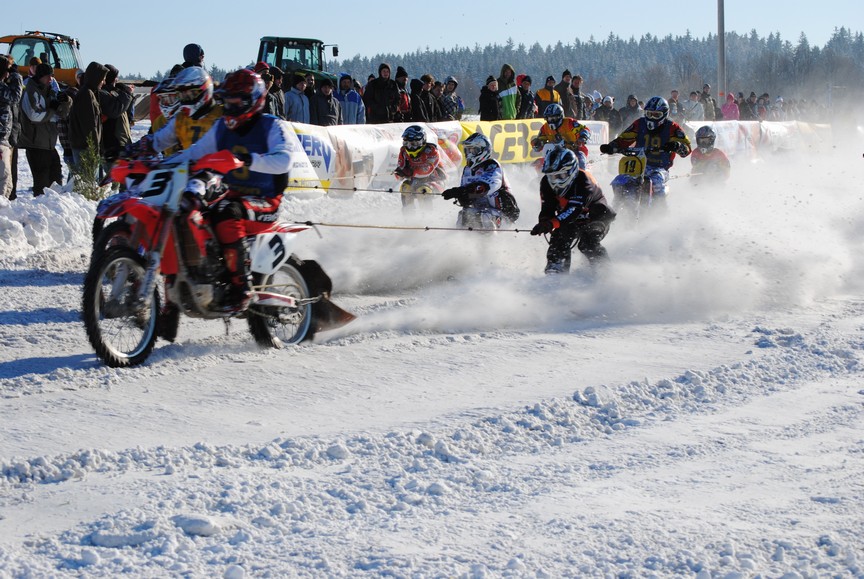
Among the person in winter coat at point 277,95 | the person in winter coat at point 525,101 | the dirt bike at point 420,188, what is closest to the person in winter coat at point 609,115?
the person in winter coat at point 525,101

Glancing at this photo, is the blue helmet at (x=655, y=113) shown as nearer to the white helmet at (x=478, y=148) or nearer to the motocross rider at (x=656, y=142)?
the motocross rider at (x=656, y=142)

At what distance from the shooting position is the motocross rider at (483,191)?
11.4 m

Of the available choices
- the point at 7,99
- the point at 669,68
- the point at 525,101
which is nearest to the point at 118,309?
the point at 7,99

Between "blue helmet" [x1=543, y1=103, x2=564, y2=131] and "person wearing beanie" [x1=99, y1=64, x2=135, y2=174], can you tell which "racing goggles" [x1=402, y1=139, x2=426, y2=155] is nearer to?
"blue helmet" [x1=543, y1=103, x2=564, y2=131]

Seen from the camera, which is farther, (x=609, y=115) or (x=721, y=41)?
(x=721, y=41)

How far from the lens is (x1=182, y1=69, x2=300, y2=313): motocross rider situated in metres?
6.71

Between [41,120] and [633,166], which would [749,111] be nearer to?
[633,166]

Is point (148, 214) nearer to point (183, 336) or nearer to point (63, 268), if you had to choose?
point (183, 336)

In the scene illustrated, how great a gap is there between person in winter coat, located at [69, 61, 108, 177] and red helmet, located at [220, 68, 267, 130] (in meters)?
7.04

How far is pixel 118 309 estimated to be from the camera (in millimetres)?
6250

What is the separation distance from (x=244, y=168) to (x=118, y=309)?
4.25 feet

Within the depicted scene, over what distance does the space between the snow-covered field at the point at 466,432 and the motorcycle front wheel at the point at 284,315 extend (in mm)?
151

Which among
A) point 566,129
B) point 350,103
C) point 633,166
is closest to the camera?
point 633,166

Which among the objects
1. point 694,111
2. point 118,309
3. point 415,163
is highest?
point 694,111
